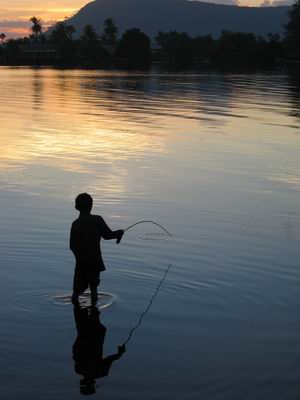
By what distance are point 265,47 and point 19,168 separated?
547ft

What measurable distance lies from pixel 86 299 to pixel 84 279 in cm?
49

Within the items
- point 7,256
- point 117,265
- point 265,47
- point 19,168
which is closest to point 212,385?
point 117,265

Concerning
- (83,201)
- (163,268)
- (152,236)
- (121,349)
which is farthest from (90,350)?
(152,236)

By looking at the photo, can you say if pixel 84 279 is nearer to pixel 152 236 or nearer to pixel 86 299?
pixel 86 299

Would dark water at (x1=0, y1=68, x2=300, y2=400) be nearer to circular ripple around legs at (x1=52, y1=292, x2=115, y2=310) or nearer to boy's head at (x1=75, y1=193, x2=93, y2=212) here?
circular ripple around legs at (x1=52, y1=292, x2=115, y2=310)

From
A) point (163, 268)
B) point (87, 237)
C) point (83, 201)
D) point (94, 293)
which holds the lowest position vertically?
point (163, 268)

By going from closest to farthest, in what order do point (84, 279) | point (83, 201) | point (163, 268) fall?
point (83, 201) < point (84, 279) < point (163, 268)

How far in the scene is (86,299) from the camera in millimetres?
8734

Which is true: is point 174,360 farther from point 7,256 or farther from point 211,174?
point 211,174

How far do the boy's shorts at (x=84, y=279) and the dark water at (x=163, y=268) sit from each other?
31 centimetres

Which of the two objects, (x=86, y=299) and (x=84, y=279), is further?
(x=86, y=299)

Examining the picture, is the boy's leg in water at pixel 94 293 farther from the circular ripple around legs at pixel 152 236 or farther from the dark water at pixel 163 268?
the circular ripple around legs at pixel 152 236

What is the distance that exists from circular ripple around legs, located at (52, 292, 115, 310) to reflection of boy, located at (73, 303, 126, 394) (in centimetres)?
14

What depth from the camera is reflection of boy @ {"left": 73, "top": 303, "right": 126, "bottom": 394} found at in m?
6.68
